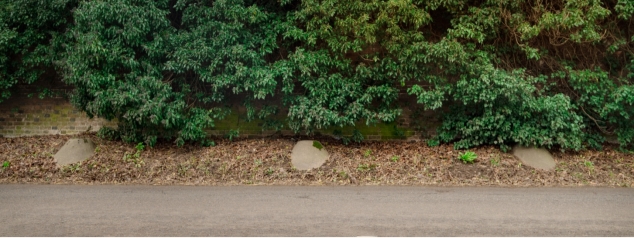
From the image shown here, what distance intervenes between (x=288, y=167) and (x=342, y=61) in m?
2.36

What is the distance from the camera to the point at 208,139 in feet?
33.2

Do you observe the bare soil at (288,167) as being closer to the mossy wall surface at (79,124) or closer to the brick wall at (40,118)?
the mossy wall surface at (79,124)

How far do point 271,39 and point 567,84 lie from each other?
6282 millimetres

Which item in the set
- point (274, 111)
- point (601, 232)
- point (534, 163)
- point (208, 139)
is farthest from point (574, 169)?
point (208, 139)

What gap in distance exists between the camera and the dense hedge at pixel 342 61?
342 inches

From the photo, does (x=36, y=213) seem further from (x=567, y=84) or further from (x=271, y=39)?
(x=567, y=84)

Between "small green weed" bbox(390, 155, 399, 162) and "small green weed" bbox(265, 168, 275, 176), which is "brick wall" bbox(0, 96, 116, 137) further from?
"small green weed" bbox(390, 155, 399, 162)

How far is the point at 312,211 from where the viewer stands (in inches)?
236

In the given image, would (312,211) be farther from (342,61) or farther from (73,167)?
(73,167)

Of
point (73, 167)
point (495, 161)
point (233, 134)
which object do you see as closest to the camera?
point (73, 167)

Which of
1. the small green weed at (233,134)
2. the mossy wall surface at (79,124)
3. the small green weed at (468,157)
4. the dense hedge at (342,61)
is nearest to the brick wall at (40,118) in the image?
the mossy wall surface at (79,124)

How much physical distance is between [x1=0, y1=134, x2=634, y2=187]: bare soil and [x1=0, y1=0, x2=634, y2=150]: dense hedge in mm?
432

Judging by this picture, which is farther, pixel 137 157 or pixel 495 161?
pixel 137 157

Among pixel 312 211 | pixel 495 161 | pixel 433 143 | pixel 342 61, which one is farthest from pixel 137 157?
pixel 495 161
